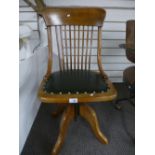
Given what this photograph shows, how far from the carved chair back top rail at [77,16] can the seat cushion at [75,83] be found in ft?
1.25

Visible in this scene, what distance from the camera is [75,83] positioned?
1.11m

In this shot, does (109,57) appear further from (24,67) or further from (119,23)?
(24,67)

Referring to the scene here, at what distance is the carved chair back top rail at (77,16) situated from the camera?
1.34 m

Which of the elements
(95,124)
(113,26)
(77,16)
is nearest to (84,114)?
(95,124)

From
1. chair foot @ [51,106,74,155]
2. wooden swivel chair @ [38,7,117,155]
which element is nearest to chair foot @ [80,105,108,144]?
wooden swivel chair @ [38,7,117,155]

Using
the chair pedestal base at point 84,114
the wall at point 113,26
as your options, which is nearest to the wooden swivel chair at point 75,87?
the chair pedestal base at point 84,114

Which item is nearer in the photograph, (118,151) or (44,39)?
(118,151)

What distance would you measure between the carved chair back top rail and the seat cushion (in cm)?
38

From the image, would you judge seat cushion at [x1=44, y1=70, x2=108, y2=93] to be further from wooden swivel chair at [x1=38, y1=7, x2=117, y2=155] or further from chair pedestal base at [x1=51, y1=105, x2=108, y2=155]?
chair pedestal base at [x1=51, y1=105, x2=108, y2=155]

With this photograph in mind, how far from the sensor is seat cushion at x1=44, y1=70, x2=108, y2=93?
1.04 metres

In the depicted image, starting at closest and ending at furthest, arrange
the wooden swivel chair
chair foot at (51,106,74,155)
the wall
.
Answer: the wooden swivel chair, chair foot at (51,106,74,155), the wall
